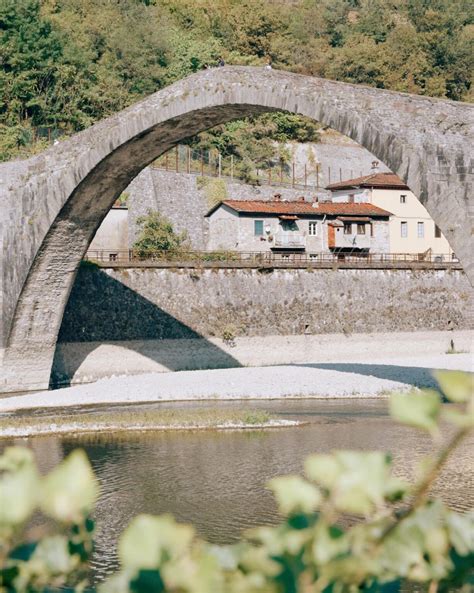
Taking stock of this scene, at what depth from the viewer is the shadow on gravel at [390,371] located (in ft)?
86.8

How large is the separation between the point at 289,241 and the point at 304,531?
38.1 metres

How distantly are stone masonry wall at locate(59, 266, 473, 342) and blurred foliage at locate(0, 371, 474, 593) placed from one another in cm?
2788

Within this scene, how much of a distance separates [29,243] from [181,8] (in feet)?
165

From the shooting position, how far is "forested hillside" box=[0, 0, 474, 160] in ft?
159

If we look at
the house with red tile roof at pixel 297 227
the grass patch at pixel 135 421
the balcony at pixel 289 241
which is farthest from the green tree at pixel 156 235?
the grass patch at pixel 135 421

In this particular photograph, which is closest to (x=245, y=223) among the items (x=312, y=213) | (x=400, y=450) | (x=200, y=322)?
(x=312, y=213)

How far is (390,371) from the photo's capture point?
28.8 m

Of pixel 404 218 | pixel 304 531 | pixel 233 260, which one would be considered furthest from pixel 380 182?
pixel 304 531

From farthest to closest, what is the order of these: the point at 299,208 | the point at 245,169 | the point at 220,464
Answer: the point at 245,169, the point at 299,208, the point at 220,464

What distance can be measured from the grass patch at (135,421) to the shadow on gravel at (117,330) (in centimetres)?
756

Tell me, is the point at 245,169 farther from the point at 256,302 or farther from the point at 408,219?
the point at 256,302

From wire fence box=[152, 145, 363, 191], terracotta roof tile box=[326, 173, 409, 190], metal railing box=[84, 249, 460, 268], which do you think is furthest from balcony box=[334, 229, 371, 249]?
wire fence box=[152, 145, 363, 191]

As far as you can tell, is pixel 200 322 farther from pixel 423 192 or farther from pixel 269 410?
pixel 423 192

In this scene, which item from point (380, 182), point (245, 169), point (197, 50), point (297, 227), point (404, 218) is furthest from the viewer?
point (197, 50)
